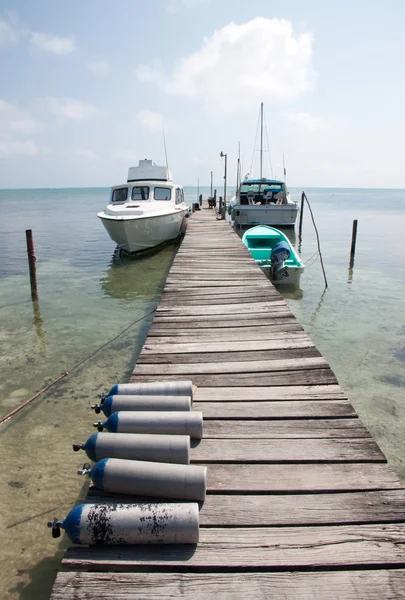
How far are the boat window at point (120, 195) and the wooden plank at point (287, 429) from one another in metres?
14.0

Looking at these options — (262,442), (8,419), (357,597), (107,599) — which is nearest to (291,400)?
(262,442)

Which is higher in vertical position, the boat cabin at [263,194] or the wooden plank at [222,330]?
the boat cabin at [263,194]

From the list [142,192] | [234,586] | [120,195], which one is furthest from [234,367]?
[120,195]

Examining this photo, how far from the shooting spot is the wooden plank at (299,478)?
243 centimetres

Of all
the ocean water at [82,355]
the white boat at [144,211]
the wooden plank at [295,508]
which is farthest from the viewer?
the white boat at [144,211]

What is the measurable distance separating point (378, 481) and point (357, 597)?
836mm

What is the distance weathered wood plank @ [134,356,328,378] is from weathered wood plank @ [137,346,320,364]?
9 cm

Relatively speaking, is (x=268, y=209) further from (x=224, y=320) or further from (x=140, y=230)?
(x=224, y=320)

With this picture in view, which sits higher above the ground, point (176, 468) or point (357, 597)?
point (176, 468)

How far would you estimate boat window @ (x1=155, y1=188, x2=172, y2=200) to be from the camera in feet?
52.0

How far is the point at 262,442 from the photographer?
2906mm

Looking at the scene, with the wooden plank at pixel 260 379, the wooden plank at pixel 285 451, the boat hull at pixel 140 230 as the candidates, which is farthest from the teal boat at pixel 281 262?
the wooden plank at pixel 285 451

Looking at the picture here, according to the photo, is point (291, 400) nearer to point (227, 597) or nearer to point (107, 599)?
point (227, 597)

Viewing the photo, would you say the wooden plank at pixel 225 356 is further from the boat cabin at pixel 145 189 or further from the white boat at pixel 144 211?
the boat cabin at pixel 145 189
